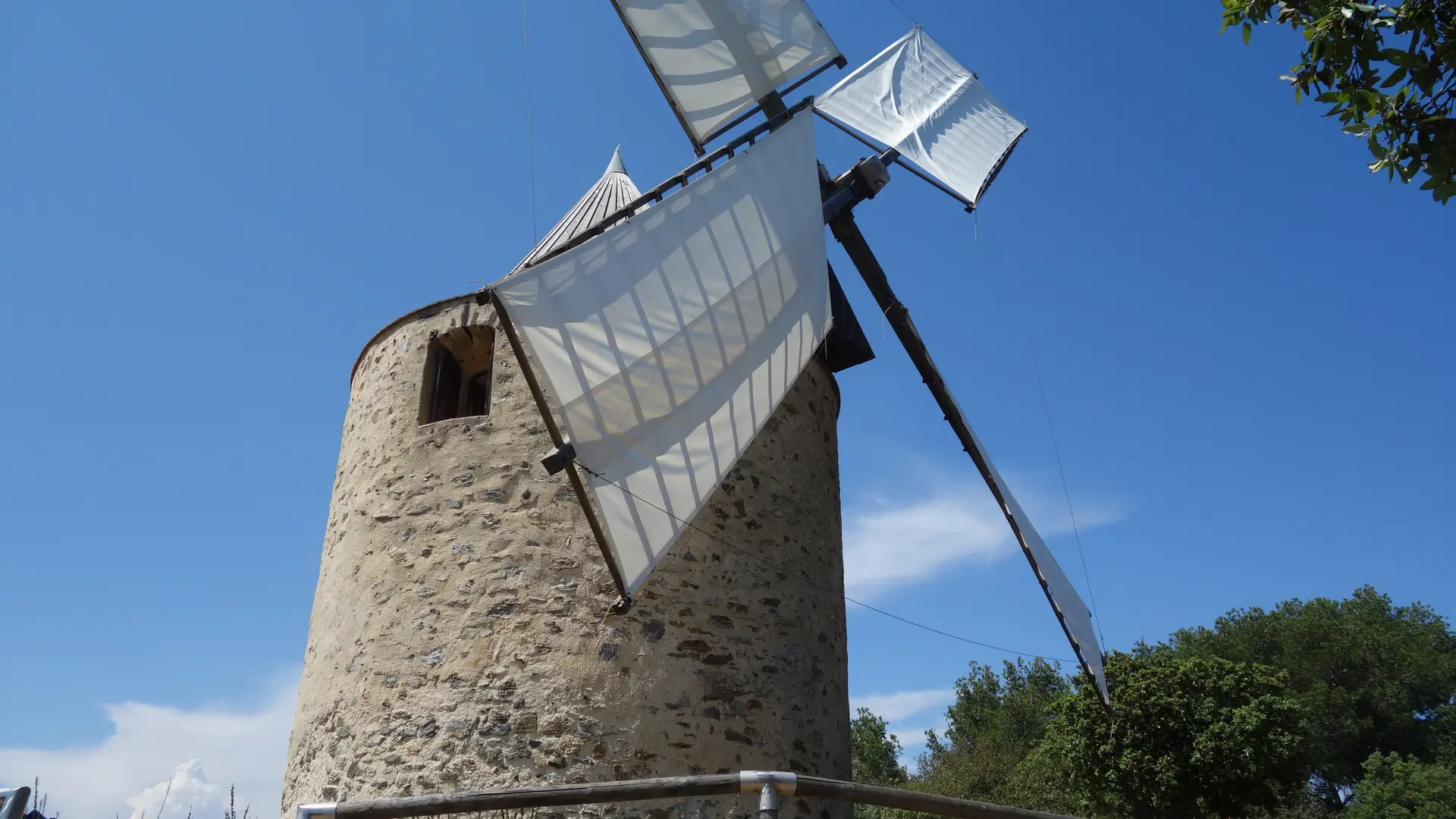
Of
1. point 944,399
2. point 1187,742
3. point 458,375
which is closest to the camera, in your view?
point 458,375

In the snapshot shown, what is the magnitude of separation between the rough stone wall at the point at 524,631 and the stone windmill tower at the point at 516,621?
1 cm

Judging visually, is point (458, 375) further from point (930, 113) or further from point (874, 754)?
point (874, 754)

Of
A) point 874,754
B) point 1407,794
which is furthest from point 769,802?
point 874,754

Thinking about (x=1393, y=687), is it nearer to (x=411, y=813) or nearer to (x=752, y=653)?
(x=752, y=653)

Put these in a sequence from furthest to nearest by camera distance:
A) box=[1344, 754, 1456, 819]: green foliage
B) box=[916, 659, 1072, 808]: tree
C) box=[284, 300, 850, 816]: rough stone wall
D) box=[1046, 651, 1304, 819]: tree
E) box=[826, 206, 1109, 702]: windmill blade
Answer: box=[916, 659, 1072, 808]: tree, box=[1344, 754, 1456, 819]: green foliage, box=[1046, 651, 1304, 819]: tree, box=[826, 206, 1109, 702]: windmill blade, box=[284, 300, 850, 816]: rough stone wall

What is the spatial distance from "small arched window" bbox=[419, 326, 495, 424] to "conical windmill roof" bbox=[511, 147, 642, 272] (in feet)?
5.37

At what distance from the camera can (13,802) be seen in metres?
2.77

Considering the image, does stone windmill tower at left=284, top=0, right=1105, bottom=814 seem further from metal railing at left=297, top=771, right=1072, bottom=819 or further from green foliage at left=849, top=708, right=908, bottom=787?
green foliage at left=849, top=708, right=908, bottom=787

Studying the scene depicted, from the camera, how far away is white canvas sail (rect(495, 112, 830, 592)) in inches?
162

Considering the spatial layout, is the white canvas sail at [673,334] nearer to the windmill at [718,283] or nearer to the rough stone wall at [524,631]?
the windmill at [718,283]

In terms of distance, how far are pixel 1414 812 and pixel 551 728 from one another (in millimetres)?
17956

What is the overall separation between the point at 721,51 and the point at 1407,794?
59.8 ft

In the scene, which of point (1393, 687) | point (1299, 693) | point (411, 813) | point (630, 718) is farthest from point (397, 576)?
point (1393, 687)

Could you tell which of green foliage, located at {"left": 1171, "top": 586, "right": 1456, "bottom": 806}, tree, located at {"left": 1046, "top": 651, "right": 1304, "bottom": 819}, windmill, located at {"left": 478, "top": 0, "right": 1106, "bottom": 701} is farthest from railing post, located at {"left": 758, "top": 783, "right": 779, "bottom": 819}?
green foliage, located at {"left": 1171, "top": 586, "right": 1456, "bottom": 806}
